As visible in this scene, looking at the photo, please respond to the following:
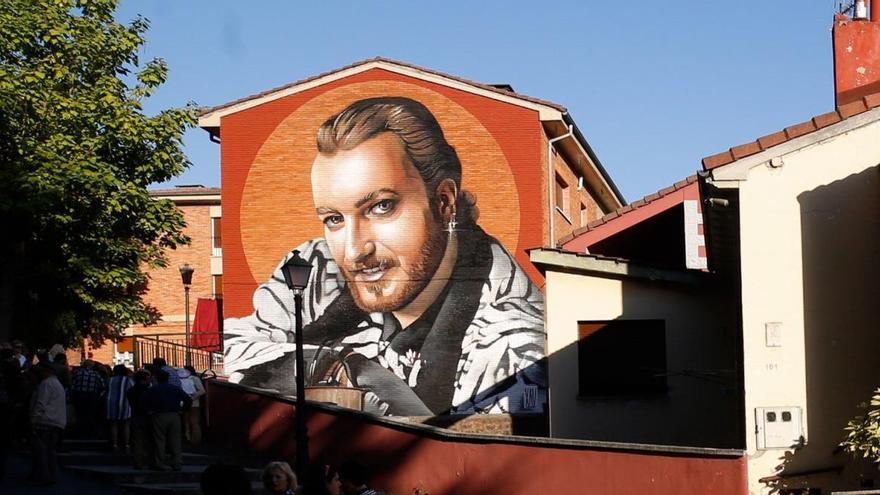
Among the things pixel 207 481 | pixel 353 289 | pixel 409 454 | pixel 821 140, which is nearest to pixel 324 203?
pixel 353 289

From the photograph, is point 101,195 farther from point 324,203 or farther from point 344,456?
point 344,456

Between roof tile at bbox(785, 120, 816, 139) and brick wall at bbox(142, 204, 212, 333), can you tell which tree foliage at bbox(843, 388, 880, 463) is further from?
brick wall at bbox(142, 204, 212, 333)

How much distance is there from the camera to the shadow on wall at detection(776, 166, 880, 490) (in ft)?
50.0

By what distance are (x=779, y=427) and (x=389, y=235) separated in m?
18.6

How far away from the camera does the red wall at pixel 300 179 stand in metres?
32.8

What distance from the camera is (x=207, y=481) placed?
6703 mm

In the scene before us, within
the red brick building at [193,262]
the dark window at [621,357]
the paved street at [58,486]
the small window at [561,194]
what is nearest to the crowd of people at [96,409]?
the paved street at [58,486]

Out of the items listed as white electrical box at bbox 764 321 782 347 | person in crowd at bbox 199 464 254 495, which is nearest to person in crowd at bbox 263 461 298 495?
person in crowd at bbox 199 464 254 495

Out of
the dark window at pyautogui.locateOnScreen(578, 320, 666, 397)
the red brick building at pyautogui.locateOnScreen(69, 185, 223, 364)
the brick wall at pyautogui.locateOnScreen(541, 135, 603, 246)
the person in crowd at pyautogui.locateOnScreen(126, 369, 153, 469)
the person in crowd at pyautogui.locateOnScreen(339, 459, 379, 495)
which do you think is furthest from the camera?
the red brick building at pyautogui.locateOnScreen(69, 185, 223, 364)

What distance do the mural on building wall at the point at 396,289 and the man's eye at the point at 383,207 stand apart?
3 cm

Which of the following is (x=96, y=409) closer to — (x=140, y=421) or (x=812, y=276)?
(x=140, y=421)

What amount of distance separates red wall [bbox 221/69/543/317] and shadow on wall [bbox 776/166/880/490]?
56.2 feet

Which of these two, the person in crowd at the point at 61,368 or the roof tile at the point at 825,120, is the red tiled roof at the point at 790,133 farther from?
the person in crowd at the point at 61,368

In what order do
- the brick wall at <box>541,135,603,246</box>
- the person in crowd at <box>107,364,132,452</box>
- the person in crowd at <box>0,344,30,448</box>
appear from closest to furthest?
the person in crowd at <box>0,344,30,448</box> < the person in crowd at <box>107,364,132,452</box> < the brick wall at <box>541,135,603,246</box>
